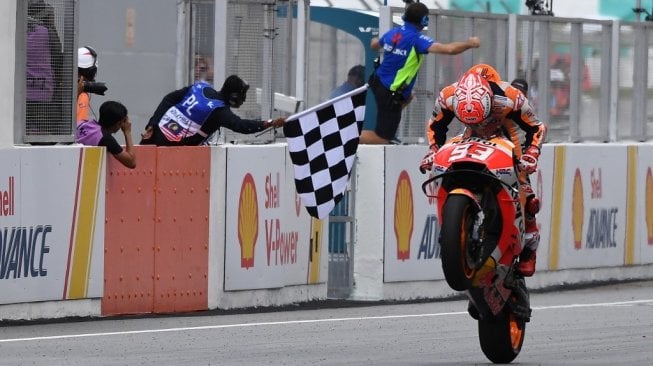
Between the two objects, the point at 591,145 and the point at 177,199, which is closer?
the point at 177,199

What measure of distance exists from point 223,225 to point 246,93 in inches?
54.6

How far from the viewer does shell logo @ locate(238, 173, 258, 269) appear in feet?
43.3

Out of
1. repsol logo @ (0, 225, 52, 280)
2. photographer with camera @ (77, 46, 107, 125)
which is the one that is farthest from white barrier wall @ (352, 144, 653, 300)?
repsol logo @ (0, 225, 52, 280)

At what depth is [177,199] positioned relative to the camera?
12.7 m

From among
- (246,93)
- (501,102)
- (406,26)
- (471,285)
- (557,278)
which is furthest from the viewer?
(557,278)

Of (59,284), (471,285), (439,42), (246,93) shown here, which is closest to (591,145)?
(439,42)

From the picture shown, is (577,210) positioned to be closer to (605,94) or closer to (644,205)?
(644,205)

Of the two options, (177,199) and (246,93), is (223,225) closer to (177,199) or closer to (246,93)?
(177,199)

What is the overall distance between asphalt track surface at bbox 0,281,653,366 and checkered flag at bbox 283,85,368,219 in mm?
952

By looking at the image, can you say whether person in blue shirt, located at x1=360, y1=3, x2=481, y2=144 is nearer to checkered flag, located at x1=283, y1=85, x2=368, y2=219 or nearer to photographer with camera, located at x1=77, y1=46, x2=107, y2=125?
photographer with camera, located at x1=77, y1=46, x2=107, y2=125

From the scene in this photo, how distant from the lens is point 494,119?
32.2 ft

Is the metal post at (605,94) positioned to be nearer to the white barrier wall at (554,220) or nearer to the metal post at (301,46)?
the white barrier wall at (554,220)

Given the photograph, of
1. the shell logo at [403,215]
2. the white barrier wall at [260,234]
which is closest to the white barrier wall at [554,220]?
the shell logo at [403,215]

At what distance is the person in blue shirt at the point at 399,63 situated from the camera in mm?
15016
